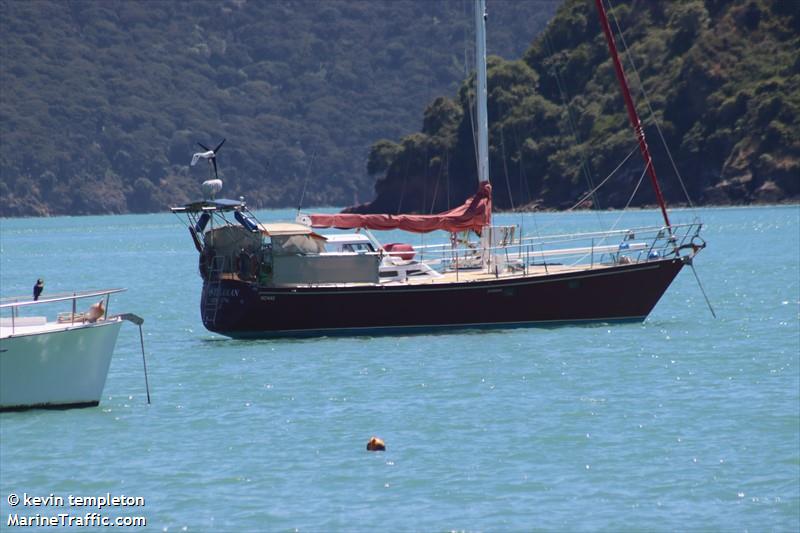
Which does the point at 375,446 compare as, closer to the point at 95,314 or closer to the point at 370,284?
the point at 95,314

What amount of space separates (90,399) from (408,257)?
1599 centimetres

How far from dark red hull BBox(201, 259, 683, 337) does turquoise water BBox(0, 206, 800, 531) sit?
0.53 metres

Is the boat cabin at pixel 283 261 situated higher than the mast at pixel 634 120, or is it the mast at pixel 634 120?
the mast at pixel 634 120

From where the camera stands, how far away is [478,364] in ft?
124

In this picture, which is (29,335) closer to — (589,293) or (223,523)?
(223,523)

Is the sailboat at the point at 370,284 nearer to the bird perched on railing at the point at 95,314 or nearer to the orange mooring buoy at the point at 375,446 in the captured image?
the bird perched on railing at the point at 95,314

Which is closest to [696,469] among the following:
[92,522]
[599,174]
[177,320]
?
[92,522]

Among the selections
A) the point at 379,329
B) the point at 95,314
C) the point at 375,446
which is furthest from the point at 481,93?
the point at 375,446

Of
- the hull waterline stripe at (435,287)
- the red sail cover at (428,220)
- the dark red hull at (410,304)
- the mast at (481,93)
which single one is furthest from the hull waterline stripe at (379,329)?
the mast at (481,93)

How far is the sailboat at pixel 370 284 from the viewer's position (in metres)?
42.6

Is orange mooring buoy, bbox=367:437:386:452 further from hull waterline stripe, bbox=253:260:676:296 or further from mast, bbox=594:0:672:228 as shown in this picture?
mast, bbox=594:0:672:228

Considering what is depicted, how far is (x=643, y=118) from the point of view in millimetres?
176625

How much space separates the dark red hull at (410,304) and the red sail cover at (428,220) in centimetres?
264

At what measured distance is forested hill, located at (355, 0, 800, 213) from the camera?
160 metres
